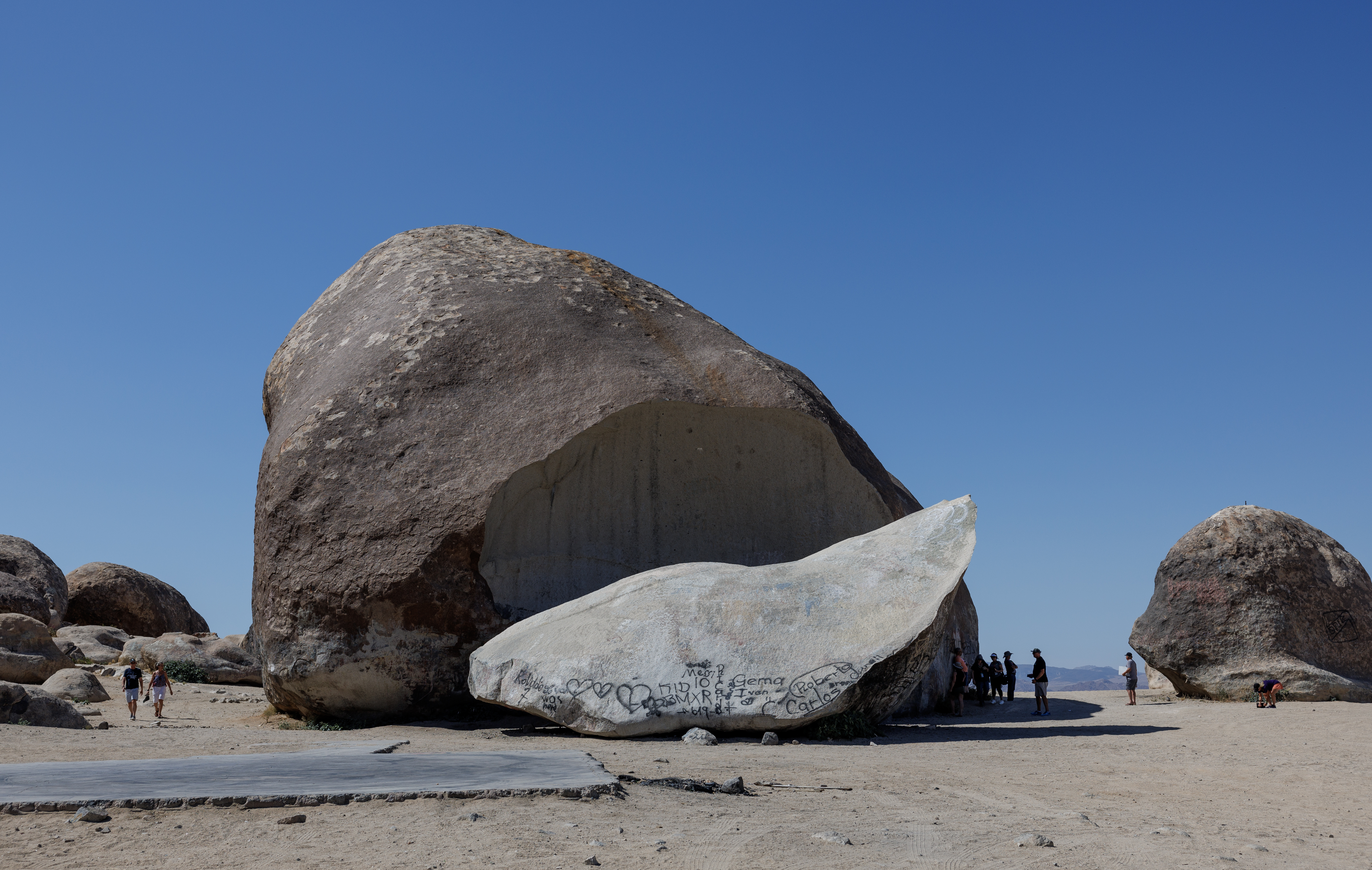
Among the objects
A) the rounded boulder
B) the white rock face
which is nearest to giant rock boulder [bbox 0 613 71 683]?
the rounded boulder

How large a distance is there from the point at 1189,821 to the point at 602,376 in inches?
312

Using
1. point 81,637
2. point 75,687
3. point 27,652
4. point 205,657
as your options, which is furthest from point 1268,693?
point 81,637

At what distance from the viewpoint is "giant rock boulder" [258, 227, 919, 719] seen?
10.9 m

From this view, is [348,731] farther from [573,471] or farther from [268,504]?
[573,471]

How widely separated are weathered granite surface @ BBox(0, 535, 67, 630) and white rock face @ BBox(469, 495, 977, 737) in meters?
17.7

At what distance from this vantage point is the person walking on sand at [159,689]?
12516 millimetres

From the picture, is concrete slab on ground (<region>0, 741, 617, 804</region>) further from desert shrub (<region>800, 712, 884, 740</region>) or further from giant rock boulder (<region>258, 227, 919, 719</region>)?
giant rock boulder (<region>258, 227, 919, 719</region>)

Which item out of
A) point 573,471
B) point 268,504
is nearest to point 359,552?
point 268,504

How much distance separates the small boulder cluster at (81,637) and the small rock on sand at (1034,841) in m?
9.12

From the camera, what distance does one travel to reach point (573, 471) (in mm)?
12805

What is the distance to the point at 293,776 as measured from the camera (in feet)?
17.7

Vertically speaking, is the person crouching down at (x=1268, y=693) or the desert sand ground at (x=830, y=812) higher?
the person crouching down at (x=1268, y=693)

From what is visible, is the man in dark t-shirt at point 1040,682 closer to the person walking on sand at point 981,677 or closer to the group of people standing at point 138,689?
the person walking on sand at point 981,677

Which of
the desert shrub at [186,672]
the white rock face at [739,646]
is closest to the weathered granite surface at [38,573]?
the desert shrub at [186,672]
